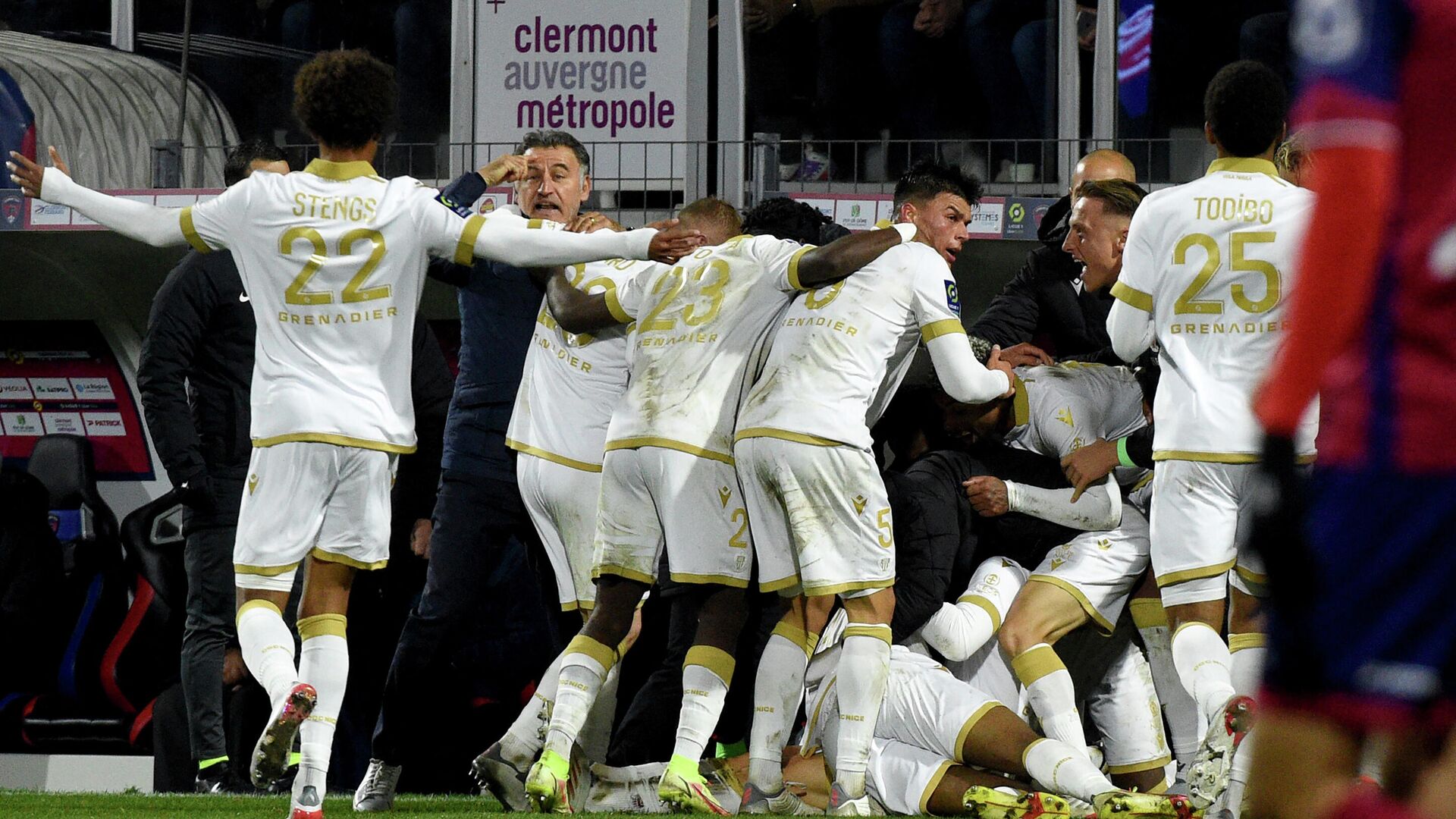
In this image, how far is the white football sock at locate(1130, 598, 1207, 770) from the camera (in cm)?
527

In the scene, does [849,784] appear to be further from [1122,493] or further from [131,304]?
[131,304]

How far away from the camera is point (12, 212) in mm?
6559

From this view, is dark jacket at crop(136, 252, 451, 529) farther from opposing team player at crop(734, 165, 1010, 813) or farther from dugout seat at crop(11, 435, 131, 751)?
dugout seat at crop(11, 435, 131, 751)

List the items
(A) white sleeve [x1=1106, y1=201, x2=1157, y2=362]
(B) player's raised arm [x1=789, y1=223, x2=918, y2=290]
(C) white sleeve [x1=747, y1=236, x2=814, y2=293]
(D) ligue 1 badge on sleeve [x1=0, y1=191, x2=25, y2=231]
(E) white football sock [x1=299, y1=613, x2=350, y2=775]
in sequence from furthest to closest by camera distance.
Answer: (D) ligue 1 badge on sleeve [x1=0, y1=191, x2=25, y2=231] → (C) white sleeve [x1=747, y1=236, x2=814, y2=293] → (B) player's raised arm [x1=789, y1=223, x2=918, y2=290] → (A) white sleeve [x1=1106, y1=201, x2=1157, y2=362] → (E) white football sock [x1=299, y1=613, x2=350, y2=775]

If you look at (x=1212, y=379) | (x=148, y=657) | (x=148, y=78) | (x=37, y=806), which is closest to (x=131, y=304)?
(x=148, y=78)

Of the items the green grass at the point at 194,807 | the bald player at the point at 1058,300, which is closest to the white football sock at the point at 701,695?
the green grass at the point at 194,807

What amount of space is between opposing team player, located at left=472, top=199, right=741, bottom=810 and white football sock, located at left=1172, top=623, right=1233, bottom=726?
170 cm

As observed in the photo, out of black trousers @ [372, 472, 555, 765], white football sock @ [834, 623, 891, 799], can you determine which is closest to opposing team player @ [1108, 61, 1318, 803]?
white football sock @ [834, 623, 891, 799]

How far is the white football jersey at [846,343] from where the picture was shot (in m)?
4.73

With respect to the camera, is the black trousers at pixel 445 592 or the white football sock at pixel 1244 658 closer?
the white football sock at pixel 1244 658

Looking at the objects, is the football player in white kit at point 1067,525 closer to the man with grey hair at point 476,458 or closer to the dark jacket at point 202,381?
the man with grey hair at point 476,458

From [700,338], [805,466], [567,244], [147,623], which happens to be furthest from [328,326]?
[147,623]

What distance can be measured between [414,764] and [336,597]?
225cm

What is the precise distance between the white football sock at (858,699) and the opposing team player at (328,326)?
1195 mm
